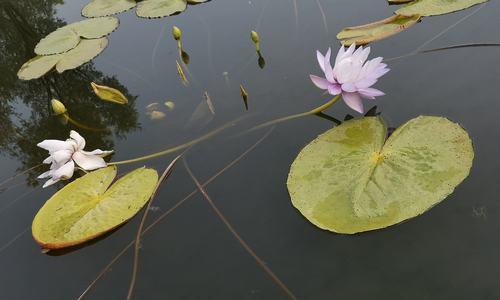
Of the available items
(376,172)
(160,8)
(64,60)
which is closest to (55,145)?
(376,172)

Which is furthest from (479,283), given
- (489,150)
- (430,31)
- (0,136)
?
(0,136)

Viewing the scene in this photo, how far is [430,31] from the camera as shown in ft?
9.12

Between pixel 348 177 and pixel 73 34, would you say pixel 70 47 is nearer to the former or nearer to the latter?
pixel 73 34

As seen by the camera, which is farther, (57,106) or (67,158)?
(57,106)

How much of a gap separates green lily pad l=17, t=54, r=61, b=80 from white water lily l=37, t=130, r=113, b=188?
4.84 feet

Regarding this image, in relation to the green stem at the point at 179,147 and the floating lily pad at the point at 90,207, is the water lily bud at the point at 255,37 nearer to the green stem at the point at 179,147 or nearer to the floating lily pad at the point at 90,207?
the green stem at the point at 179,147

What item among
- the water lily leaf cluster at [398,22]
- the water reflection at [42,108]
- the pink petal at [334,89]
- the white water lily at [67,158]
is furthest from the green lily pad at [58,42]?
the pink petal at [334,89]

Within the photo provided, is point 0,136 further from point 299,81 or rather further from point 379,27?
point 379,27

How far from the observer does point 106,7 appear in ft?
13.5

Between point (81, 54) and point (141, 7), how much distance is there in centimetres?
79

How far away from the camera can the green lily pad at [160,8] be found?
382 centimetres

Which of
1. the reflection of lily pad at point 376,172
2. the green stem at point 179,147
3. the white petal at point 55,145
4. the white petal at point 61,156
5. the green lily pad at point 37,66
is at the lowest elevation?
the reflection of lily pad at point 376,172

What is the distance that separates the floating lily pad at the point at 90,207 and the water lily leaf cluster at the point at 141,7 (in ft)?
6.50

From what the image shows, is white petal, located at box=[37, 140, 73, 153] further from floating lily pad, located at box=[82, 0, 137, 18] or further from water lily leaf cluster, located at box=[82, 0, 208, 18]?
floating lily pad, located at box=[82, 0, 137, 18]
